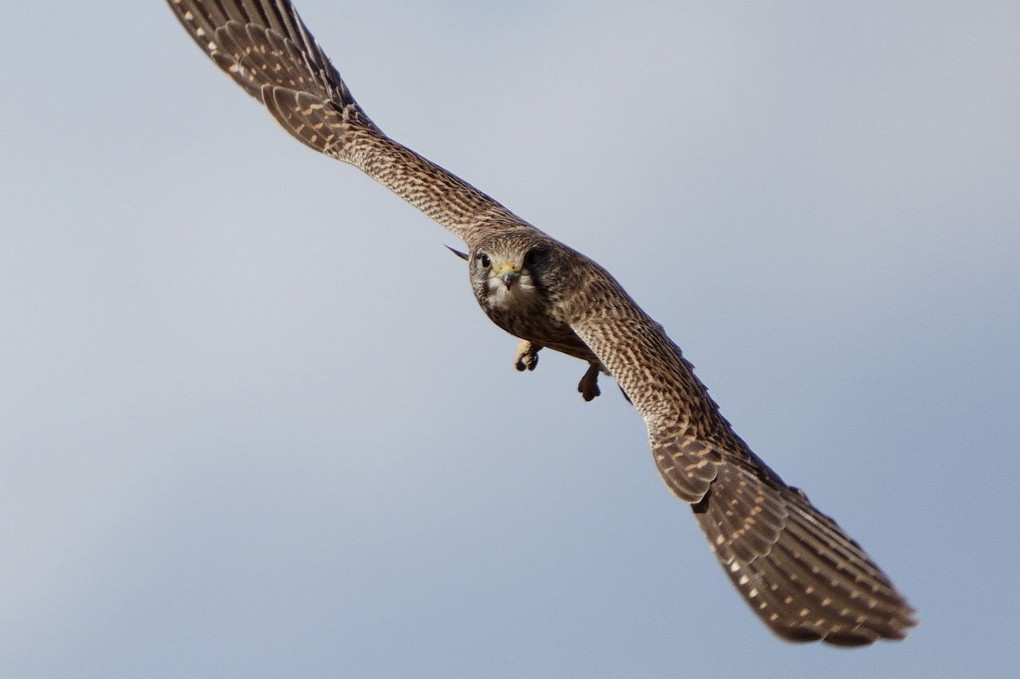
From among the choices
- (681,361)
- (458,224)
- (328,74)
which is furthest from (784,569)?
(328,74)

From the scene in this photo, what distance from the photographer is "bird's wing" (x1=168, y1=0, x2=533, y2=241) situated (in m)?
18.5

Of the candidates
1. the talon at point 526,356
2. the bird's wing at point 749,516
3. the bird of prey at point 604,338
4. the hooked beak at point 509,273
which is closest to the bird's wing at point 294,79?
the bird of prey at point 604,338

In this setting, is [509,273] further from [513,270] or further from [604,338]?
[604,338]

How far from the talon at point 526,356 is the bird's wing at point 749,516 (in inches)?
58.6

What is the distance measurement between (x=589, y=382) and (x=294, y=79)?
4.75 meters

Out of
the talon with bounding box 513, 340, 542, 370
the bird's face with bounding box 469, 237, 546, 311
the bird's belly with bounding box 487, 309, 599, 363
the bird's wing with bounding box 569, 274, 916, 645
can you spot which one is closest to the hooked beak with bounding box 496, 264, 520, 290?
the bird's face with bounding box 469, 237, 546, 311

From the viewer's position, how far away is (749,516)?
1434cm

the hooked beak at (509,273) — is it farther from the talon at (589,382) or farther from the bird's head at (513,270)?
the talon at (589,382)

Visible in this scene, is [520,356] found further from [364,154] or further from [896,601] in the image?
[896,601]

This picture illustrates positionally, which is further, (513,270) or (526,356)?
(526,356)

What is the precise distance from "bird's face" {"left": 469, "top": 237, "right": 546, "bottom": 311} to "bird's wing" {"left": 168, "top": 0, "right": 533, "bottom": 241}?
1.79 metres

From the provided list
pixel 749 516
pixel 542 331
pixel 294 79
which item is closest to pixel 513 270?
pixel 542 331

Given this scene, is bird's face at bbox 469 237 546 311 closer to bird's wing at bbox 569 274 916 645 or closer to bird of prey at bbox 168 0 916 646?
bird of prey at bbox 168 0 916 646

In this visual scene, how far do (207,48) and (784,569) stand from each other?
29.4ft
